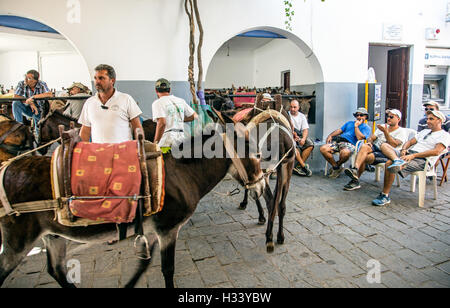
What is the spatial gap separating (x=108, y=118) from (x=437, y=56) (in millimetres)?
9294

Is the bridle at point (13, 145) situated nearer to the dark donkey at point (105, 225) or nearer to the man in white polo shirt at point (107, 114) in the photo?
the man in white polo shirt at point (107, 114)

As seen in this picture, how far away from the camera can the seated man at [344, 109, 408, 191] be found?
552 centimetres

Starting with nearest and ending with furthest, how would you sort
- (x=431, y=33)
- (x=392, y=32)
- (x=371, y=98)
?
1. (x=371, y=98)
2. (x=392, y=32)
3. (x=431, y=33)

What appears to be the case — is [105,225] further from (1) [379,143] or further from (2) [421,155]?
(1) [379,143]

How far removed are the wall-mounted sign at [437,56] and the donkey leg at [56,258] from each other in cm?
972

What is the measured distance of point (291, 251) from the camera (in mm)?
3457

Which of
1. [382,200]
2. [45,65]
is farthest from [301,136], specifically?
[45,65]

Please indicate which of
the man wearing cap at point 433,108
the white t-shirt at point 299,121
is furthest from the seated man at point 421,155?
the white t-shirt at point 299,121

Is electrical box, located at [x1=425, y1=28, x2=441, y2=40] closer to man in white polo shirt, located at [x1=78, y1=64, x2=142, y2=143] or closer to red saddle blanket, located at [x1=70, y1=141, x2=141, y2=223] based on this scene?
man in white polo shirt, located at [x1=78, y1=64, x2=142, y2=143]

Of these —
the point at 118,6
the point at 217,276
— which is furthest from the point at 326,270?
the point at 118,6

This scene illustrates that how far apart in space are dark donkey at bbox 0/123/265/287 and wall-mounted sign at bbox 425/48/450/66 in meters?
8.24

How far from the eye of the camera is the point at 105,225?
7.44 feet

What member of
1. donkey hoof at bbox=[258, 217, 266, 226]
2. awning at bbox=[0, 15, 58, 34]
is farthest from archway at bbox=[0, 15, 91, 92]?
donkey hoof at bbox=[258, 217, 266, 226]
